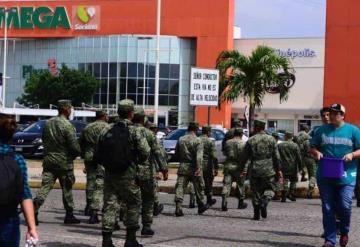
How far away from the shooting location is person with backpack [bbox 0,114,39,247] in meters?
5.00

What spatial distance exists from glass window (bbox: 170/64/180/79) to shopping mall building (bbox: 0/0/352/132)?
0.10 meters

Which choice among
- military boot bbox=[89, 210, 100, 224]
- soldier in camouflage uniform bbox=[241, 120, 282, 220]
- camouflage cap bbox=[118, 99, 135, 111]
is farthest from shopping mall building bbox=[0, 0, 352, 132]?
camouflage cap bbox=[118, 99, 135, 111]

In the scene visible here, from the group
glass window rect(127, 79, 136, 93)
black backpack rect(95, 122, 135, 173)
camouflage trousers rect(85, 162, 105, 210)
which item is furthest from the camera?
glass window rect(127, 79, 136, 93)

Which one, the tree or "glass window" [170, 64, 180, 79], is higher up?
"glass window" [170, 64, 180, 79]

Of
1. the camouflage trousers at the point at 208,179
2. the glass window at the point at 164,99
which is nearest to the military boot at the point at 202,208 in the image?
the camouflage trousers at the point at 208,179

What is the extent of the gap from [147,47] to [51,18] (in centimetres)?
1228

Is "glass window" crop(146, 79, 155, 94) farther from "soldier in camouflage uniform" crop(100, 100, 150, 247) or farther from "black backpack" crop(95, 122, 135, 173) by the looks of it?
"black backpack" crop(95, 122, 135, 173)


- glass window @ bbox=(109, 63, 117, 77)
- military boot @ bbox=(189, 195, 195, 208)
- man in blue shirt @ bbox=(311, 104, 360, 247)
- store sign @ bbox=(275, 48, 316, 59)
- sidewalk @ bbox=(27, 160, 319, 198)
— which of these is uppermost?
store sign @ bbox=(275, 48, 316, 59)

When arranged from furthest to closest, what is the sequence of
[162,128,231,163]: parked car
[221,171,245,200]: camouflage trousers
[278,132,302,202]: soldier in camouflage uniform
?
1. [162,128,231,163]: parked car
2. [278,132,302,202]: soldier in camouflage uniform
3. [221,171,245,200]: camouflage trousers

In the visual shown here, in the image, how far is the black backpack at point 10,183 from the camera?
4.96m

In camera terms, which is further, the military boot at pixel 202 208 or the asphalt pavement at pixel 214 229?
the military boot at pixel 202 208

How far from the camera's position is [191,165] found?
13008 millimetres

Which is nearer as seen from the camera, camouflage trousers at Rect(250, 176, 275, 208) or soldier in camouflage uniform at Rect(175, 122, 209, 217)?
camouflage trousers at Rect(250, 176, 275, 208)

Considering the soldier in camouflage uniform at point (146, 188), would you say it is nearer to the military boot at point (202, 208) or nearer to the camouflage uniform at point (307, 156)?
the military boot at point (202, 208)
